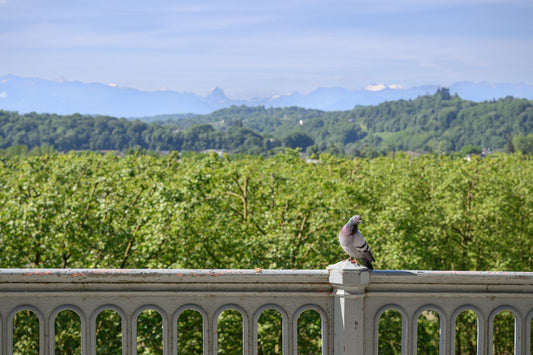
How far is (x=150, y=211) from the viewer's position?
16219mm

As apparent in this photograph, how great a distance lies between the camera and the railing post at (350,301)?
13.8 ft

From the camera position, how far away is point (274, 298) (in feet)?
14.1

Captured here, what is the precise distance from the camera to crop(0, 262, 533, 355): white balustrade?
4.20 metres

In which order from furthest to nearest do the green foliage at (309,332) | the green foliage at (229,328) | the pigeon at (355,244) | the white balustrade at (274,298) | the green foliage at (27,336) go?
the green foliage at (309,332) < the green foliage at (229,328) < the green foliage at (27,336) < the pigeon at (355,244) < the white balustrade at (274,298)

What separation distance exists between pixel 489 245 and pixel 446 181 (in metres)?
4.01

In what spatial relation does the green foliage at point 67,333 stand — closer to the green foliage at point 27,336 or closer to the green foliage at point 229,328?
the green foliage at point 27,336

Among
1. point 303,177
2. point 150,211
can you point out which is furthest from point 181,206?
point 303,177

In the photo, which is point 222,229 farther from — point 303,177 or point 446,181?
point 446,181

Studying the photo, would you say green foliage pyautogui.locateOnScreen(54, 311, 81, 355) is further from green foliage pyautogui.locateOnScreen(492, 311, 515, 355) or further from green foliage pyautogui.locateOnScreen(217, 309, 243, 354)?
green foliage pyautogui.locateOnScreen(492, 311, 515, 355)

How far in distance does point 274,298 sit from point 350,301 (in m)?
0.55

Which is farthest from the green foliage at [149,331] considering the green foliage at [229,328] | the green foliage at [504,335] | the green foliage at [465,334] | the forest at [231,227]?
the green foliage at [504,335]

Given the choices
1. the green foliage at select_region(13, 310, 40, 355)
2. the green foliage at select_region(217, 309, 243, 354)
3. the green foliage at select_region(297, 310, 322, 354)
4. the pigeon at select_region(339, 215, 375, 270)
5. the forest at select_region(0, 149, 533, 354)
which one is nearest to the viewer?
the pigeon at select_region(339, 215, 375, 270)

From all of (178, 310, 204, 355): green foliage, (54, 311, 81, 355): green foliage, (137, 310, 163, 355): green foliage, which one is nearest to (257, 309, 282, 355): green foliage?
(178, 310, 204, 355): green foliage

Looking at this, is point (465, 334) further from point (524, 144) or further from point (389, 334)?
point (524, 144)
